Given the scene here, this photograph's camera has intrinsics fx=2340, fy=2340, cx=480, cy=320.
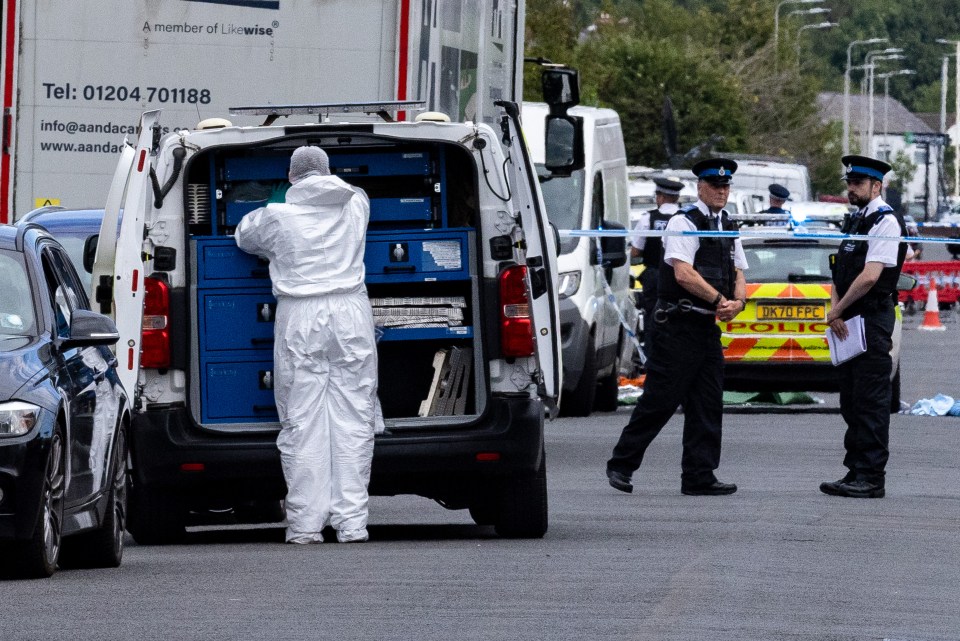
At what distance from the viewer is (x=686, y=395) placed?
13.2 m

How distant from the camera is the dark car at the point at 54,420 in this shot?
27.9 ft

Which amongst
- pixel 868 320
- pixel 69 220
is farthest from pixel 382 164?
pixel 69 220

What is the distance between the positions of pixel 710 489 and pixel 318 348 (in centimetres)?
348

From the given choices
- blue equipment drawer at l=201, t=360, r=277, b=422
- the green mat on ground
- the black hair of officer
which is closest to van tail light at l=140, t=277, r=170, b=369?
blue equipment drawer at l=201, t=360, r=277, b=422

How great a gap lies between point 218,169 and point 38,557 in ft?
8.40

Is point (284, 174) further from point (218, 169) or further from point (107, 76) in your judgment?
point (107, 76)

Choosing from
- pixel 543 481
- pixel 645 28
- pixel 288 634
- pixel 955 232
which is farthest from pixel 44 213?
pixel 645 28

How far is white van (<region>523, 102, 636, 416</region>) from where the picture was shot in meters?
18.8

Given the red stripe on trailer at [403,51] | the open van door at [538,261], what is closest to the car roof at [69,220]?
the red stripe on trailer at [403,51]

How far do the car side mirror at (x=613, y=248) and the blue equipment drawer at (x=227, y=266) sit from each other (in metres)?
8.67

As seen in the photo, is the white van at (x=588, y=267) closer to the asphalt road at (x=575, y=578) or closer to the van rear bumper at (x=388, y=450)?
the asphalt road at (x=575, y=578)

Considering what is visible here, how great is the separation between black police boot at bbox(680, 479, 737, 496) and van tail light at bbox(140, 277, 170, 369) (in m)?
3.82

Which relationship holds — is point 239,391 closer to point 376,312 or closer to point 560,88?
point 376,312

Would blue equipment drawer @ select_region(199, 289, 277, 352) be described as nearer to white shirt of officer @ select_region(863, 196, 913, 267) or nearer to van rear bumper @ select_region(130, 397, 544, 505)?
van rear bumper @ select_region(130, 397, 544, 505)
